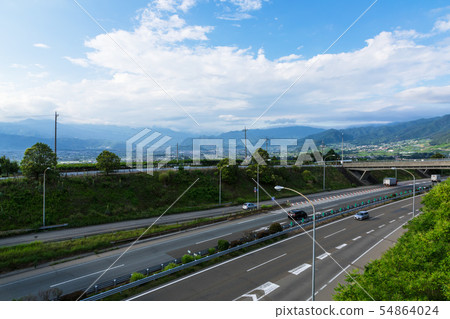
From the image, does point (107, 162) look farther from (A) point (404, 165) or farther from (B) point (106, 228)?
(A) point (404, 165)

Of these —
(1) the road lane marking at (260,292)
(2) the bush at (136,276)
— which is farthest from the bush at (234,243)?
(2) the bush at (136,276)

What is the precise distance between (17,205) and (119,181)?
13613mm

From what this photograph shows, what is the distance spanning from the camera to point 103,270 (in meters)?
19.2

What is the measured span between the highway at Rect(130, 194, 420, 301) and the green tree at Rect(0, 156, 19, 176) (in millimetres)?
40198

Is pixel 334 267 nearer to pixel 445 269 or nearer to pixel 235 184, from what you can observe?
pixel 445 269

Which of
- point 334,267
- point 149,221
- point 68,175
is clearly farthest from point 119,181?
point 334,267

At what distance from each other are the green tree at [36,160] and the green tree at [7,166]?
9.21 m

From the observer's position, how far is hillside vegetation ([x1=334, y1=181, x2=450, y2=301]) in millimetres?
8656

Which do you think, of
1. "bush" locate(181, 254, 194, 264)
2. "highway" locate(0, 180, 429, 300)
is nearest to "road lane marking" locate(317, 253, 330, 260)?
"highway" locate(0, 180, 429, 300)

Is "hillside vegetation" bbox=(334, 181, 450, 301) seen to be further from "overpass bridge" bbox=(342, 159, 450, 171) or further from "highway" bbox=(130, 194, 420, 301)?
"overpass bridge" bbox=(342, 159, 450, 171)

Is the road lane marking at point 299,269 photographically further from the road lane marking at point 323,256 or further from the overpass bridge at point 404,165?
the overpass bridge at point 404,165

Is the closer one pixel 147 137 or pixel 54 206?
pixel 54 206

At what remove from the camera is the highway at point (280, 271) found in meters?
15.4

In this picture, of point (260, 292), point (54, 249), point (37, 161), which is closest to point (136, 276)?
point (260, 292)
